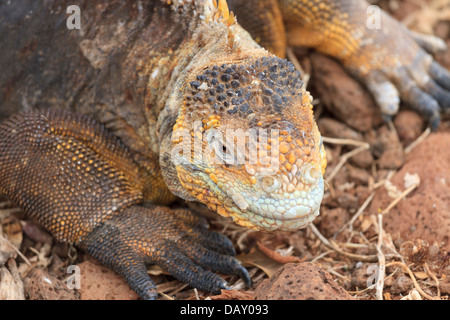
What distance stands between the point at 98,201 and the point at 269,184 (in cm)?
169

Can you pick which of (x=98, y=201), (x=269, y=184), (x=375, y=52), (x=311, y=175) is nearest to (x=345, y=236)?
(x=311, y=175)

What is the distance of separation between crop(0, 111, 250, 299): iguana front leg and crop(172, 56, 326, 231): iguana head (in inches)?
29.8

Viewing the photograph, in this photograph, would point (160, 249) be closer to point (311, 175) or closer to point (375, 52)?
point (311, 175)

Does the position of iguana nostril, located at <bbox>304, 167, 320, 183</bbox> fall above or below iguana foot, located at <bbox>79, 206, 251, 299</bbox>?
above

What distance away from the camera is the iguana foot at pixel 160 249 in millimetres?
3934

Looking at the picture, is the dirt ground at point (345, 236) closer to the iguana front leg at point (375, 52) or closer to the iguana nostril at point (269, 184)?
the iguana front leg at point (375, 52)

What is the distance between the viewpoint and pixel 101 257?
414cm

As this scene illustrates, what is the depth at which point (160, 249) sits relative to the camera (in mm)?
4086

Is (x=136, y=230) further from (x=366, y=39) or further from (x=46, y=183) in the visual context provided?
(x=366, y=39)

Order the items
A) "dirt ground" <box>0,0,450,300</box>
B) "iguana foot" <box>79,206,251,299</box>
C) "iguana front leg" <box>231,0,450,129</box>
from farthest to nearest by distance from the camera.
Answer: "iguana front leg" <box>231,0,450,129</box> → "iguana foot" <box>79,206,251,299</box> → "dirt ground" <box>0,0,450,300</box>

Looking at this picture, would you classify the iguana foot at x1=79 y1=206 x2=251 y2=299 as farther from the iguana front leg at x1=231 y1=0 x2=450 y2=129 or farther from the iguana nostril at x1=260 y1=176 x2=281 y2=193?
the iguana front leg at x1=231 y1=0 x2=450 y2=129

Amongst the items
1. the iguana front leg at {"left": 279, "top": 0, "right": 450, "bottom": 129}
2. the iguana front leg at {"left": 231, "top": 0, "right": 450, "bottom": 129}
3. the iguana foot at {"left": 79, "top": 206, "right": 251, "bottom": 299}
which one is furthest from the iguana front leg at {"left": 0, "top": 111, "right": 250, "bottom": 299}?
the iguana front leg at {"left": 279, "top": 0, "right": 450, "bottom": 129}

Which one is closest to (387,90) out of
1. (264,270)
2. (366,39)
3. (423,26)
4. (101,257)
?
(366,39)

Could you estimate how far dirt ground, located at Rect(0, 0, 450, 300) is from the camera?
3777mm
